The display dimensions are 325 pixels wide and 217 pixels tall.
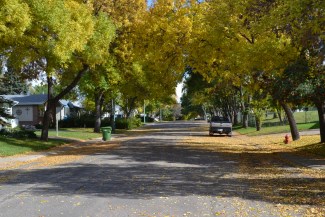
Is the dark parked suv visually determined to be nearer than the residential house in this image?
Yes

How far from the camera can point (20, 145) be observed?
2455 centimetres

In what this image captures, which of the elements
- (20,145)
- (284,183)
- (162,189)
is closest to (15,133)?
(20,145)

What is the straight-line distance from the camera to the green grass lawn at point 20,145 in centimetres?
Answer: 2202

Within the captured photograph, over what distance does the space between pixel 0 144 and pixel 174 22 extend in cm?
1120

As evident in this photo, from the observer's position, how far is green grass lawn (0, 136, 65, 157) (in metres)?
22.0

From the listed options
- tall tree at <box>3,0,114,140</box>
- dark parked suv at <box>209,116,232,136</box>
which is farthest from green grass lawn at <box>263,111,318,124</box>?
tall tree at <box>3,0,114,140</box>

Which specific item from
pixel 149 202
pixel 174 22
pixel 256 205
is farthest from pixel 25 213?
pixel 174 22

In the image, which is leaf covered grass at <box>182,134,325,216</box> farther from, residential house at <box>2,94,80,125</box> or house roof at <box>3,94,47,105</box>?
residential house at <box>2,94,80,125</box>

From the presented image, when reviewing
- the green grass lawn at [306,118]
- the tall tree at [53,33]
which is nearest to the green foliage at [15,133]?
the tall tree at [53,33]

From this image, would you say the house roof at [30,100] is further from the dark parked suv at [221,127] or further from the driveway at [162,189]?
the driveway at [162,189]

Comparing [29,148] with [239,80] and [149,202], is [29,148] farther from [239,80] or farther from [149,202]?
[149,202]

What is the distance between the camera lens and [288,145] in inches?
992

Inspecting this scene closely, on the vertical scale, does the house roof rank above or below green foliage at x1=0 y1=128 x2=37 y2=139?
above

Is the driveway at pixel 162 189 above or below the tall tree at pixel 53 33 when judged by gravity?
below
